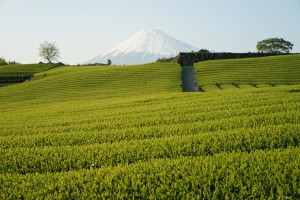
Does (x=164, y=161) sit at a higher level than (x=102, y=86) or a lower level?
lower

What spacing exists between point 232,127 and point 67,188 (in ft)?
20.8

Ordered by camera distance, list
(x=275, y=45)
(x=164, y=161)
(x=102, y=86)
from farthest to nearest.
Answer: (x=275, y=45) < (x=102, y=86) < (x=164, y=161)

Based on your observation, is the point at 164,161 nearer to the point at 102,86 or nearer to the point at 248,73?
the point at 102,86

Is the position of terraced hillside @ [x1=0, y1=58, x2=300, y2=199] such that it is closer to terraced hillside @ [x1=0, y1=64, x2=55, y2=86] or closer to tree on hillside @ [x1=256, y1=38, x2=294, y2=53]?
terraced hillside @ [x1=0, y1=64, x2=55, y2=86]

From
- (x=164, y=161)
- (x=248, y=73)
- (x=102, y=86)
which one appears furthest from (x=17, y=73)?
(x=164, y=161)

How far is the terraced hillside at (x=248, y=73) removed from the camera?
125ft

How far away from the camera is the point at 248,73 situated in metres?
44.2

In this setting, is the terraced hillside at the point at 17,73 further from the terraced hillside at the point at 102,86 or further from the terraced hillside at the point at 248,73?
the terraced hillside at the point at 248,73

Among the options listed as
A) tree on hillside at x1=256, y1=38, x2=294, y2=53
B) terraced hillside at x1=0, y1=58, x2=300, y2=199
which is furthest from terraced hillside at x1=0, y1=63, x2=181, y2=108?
tree on hillside at x1=256, y1=38, x2=294, y2=53

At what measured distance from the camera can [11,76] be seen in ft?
217

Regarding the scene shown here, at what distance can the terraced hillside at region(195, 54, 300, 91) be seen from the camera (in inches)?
1495

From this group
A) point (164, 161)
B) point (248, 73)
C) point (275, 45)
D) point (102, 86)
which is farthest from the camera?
point (275, 45)

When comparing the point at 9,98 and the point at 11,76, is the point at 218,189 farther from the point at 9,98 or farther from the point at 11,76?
the point at 11,76

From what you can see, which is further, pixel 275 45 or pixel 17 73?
pixel 275 45
